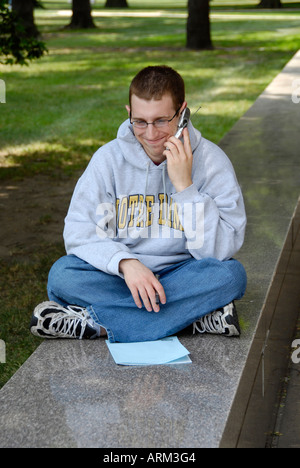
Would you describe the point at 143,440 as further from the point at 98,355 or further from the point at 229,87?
the point at 229,87

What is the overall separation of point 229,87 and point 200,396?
403 inches

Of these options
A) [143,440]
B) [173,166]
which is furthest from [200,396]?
[173,166]

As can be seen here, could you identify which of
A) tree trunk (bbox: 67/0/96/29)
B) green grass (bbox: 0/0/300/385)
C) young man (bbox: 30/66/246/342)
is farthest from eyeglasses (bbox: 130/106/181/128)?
tree trunk (bbox: 67/0/96/29)

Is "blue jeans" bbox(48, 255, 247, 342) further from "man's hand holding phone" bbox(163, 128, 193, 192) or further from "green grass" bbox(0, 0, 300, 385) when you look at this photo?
"green grass" bbox(0, 0, 300, 385)

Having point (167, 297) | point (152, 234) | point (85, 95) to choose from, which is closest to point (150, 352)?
point (167, 297)

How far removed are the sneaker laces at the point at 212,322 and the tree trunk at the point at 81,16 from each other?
24.5 meters

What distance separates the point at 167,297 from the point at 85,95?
938 centimetres

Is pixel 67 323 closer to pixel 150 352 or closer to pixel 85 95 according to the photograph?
pixel 150 352

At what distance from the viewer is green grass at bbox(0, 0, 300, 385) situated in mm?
4750

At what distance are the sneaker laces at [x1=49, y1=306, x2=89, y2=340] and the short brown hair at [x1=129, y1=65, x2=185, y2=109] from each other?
982mm

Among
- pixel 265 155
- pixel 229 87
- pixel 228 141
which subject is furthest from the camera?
pixel 229 87

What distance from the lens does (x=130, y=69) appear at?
49.2ft

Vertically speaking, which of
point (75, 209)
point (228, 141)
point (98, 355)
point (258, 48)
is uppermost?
point (75, 209)

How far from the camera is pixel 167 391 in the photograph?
2.83 meters
